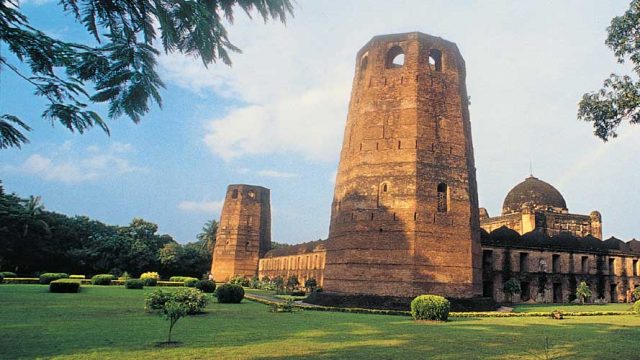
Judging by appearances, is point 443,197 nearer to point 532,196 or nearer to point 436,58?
point 436,58

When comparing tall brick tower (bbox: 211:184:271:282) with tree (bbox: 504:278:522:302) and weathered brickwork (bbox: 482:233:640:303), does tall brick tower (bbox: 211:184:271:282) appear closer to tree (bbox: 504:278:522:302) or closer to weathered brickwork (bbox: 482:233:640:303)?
weathered brickwork (bbox: 482:233:640:303)

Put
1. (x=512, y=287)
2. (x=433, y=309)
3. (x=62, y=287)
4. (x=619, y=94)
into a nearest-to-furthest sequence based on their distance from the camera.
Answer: (x=619, y=94) < (x=433, y=309) < (x=62, y=287) < (x=512, y=287)

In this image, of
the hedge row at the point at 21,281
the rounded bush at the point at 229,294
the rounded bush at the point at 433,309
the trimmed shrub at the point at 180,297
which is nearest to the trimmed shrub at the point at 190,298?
the trimmed shrub at the point at 180,297

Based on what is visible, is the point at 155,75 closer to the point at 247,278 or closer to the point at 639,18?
the point at 639,18

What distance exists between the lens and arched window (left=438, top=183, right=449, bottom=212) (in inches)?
758

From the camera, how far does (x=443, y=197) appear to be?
1944 centimetres

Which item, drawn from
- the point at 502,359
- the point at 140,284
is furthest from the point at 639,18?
the point at 140,284

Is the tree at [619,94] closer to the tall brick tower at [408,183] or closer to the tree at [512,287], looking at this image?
the tall brick tower at [408,183]

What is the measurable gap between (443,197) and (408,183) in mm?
1735

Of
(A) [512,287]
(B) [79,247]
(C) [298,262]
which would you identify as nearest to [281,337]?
(A) [512,287]

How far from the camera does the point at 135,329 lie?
33.8 ft

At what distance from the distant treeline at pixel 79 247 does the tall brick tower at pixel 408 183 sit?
83.5 feet

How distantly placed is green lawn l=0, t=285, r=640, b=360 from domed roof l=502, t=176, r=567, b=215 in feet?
75.4

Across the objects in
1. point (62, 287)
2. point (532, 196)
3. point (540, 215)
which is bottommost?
point (62, 287)
